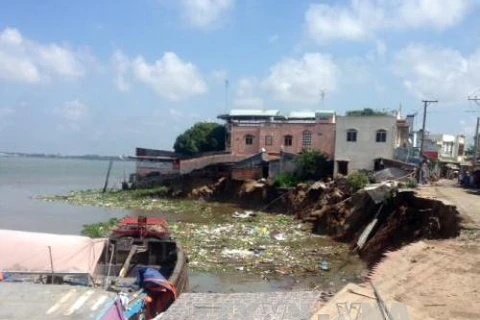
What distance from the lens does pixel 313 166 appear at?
1554 inches

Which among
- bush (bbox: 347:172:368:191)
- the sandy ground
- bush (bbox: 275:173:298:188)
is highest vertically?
bush (bbox: 347:172:368:191)

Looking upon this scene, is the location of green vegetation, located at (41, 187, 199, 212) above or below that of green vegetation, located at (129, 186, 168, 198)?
below

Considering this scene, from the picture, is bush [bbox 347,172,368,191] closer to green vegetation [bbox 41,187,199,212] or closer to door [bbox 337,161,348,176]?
door [bbox 337,161,348,176]

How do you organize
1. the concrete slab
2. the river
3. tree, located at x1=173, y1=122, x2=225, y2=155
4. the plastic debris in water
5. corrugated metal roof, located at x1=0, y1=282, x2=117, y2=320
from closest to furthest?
corrugated metal roof, located at x1=0, y1=282, x2=117, y2=320 → the concrete slab → the river → the plastic debris in water → tree, located at x1=173, y1=122, x2=225, y2=155

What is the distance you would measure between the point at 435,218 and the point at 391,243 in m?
2.31

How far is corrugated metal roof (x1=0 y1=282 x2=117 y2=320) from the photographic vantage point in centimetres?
492

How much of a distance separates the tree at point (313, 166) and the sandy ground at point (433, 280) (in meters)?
25.2

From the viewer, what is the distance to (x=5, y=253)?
10.7m

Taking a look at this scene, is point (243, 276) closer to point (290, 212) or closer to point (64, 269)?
point (64, 269)

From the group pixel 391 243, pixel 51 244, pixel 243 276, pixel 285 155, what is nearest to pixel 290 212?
pixel 285 155

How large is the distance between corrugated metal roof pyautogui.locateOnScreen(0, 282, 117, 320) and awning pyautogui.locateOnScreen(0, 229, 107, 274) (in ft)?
16.7

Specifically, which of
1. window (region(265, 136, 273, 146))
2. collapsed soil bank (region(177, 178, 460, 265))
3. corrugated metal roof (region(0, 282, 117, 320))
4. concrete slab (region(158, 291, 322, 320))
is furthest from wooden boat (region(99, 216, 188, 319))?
window (region(265, 136, 273, 146))

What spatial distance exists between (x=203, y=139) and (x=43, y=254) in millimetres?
48018

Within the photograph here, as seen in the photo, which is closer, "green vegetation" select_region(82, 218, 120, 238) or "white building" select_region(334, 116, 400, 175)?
"green vegetation" select_region(82, 218, 120, 238)
